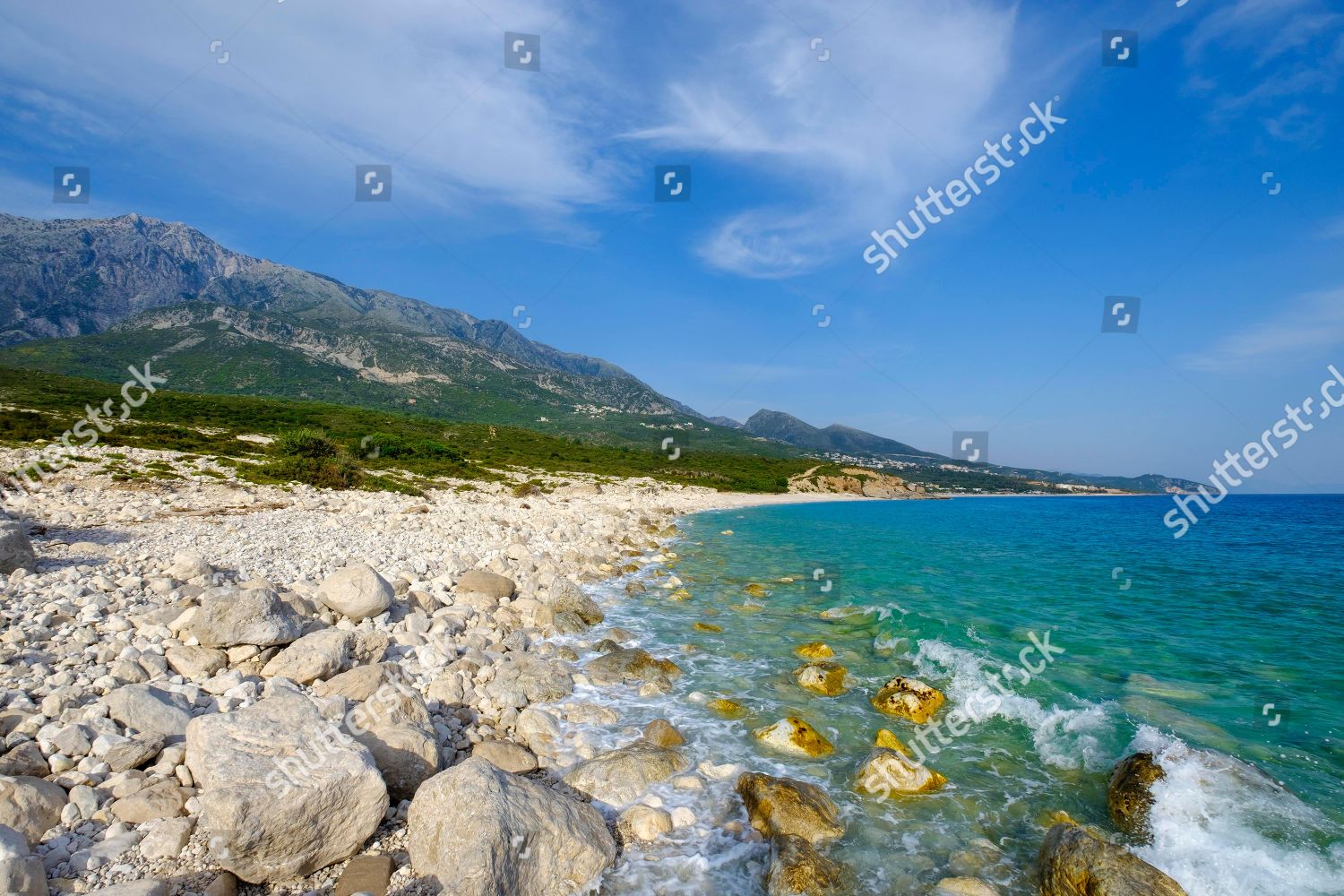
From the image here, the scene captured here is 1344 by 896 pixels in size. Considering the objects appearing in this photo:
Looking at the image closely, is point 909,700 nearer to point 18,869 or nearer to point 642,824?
point 642,824

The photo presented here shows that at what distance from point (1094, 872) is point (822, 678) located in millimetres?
5916

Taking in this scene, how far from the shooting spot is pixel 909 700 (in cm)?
1059

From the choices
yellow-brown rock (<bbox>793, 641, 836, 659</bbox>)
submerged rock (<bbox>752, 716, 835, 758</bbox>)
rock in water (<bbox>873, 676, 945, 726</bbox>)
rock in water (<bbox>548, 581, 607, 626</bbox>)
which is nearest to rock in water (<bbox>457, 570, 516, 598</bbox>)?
rock in water (<bbox>548, 581, 607, 626</bbox>)

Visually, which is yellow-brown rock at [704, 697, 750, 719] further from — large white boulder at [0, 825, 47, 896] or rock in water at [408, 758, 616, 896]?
large white boulder at [0, 825, 47, 896]

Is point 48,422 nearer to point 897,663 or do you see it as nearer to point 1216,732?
point 897,663

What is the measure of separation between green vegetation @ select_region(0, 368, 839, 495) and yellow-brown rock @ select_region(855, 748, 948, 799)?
104 ft

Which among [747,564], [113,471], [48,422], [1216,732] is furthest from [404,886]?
[48,422]

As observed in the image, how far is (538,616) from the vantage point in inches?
561

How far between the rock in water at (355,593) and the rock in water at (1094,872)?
11.9 m

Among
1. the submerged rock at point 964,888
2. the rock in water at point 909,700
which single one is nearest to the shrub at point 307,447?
the rock in water at point 909,700

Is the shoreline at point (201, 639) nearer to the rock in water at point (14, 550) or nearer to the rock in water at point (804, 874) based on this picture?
the rock in water at point (14, 550)

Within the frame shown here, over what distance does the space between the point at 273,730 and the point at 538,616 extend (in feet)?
28.6

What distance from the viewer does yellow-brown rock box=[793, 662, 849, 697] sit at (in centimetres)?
1134

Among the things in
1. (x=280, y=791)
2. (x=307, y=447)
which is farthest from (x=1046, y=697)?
(x=307, y=447)
